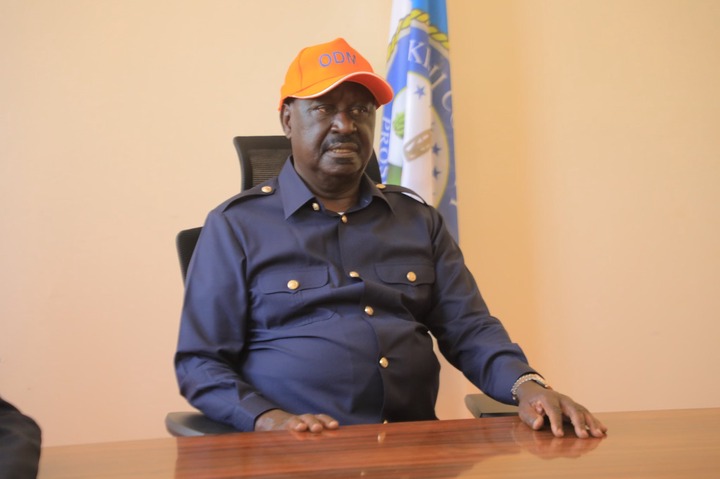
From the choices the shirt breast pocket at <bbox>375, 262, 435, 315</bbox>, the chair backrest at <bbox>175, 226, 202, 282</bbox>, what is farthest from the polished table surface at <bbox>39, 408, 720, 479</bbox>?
the chair backrest at <bbox>175, 226, 202, 282</bbox>

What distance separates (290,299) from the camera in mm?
1818

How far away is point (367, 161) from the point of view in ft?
6.61

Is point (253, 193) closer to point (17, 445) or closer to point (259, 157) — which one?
point (259, 157)

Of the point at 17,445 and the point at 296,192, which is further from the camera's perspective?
the point at 296,192

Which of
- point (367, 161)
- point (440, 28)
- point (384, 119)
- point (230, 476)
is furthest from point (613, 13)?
point (230, 476)

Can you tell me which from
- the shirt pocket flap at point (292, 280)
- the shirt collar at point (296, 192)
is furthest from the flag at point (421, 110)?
the shirt pocket flap at point (292, 280)

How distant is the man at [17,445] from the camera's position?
93 cm

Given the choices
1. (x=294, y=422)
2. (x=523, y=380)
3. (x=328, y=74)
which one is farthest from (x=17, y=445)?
(x=328, y=74)

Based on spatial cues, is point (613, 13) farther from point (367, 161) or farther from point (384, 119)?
point (367, 161)

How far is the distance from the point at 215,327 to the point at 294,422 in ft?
1.51

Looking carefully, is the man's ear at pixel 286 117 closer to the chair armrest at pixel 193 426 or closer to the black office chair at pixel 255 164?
the black office chair at pixel 255 164

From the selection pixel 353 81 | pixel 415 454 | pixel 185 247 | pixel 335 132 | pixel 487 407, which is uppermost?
pixel 353 81

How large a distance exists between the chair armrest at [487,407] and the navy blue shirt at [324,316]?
0.09 m

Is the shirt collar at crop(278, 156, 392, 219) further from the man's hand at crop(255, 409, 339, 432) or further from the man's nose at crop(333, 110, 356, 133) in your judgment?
the man's hand at crop(255, 409, 339, 432)
